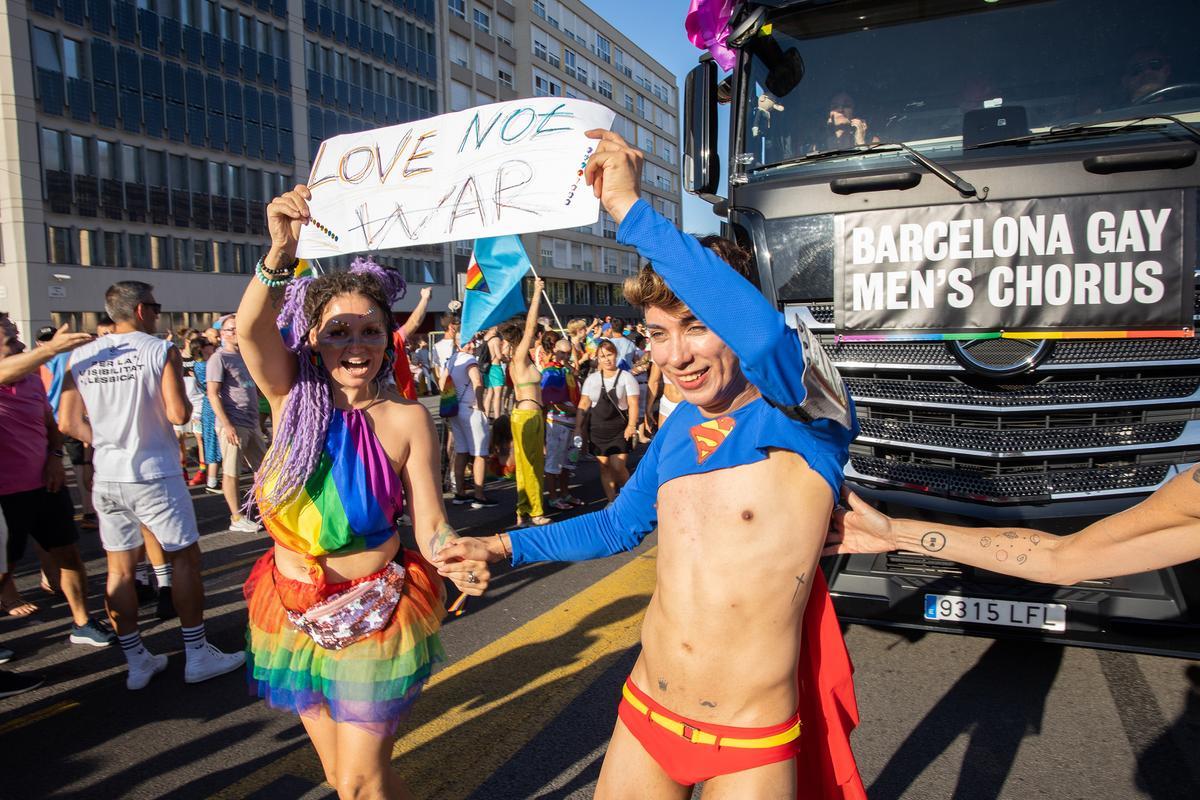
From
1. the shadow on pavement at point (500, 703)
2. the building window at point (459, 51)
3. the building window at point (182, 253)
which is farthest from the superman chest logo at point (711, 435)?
the building window at point (459, 51)

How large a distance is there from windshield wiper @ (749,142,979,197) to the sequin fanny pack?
116 inches

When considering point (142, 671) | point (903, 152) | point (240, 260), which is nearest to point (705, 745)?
point (903, 152)

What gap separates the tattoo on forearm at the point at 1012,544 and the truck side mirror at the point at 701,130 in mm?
3081

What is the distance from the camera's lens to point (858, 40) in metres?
4.51

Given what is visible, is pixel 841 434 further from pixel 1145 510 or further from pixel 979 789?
pixel 979 789

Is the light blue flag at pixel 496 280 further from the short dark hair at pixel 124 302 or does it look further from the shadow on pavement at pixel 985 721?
the shadow on pavement at pixel 985 721

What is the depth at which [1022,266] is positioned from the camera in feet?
12.0

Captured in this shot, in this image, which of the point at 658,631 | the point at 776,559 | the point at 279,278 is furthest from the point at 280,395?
the point at 776,559

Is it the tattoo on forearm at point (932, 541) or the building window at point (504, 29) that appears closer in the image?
the tattoo on forearm at point (932, 541)

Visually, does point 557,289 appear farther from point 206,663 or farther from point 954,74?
point 206,663

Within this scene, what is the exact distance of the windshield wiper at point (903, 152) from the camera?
3.72 m

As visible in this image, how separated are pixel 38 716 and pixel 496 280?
3.34 m

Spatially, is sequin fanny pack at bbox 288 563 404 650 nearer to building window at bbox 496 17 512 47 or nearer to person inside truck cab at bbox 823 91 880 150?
person inside truck cab at bbox 823 91 880 150

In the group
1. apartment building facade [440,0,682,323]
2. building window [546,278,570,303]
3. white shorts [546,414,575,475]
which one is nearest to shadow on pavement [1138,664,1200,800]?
white shorts [546,414,575,475]
